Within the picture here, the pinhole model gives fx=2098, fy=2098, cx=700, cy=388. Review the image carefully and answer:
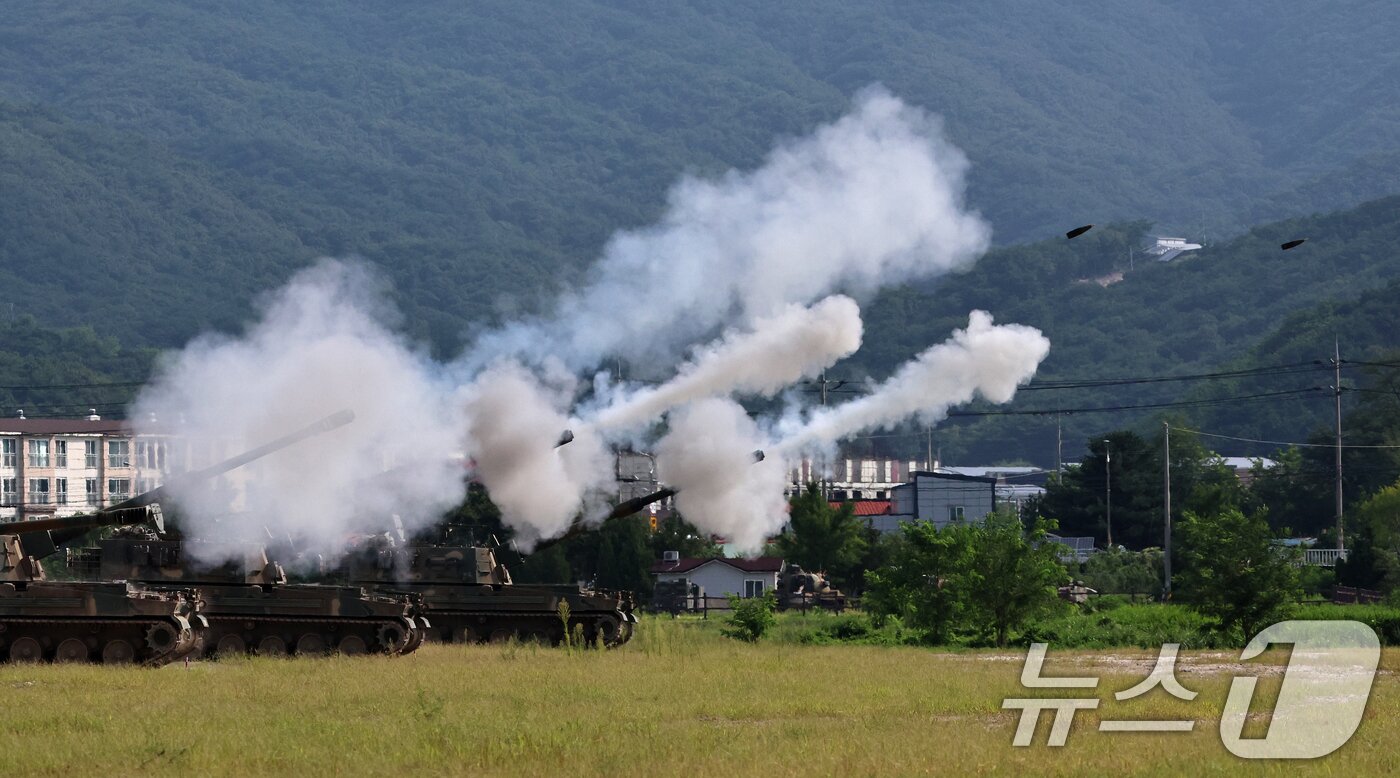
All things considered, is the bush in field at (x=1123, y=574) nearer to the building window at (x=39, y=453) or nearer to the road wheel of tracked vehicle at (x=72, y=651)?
the road wheel of tracked vehicle at (x=72, y=651)

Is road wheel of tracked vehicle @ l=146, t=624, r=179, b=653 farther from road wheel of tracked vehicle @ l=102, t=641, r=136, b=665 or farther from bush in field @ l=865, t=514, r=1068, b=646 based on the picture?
bush in field @ l=865, t=514, r=1068, b=646

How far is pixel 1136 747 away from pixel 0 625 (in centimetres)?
2168

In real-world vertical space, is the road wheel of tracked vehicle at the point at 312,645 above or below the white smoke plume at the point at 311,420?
below

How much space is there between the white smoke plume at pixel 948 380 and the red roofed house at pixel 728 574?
116 ft

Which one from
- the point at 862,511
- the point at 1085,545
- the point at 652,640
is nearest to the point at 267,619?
the point at 652,640

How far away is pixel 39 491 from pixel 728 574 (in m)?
39.6

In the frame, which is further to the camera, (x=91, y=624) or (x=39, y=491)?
(x=39, y=491)

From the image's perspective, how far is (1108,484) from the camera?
335 ft

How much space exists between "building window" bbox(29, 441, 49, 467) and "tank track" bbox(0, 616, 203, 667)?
238 ft

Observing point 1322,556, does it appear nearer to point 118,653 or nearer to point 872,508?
point 872,508

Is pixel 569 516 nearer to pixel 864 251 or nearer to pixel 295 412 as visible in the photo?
pixel 295 412

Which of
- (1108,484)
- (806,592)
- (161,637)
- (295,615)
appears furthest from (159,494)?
(1108,484)

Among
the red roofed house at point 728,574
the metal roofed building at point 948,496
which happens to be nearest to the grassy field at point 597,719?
the red roofed house at point 728,574

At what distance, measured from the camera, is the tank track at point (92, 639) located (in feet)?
123
